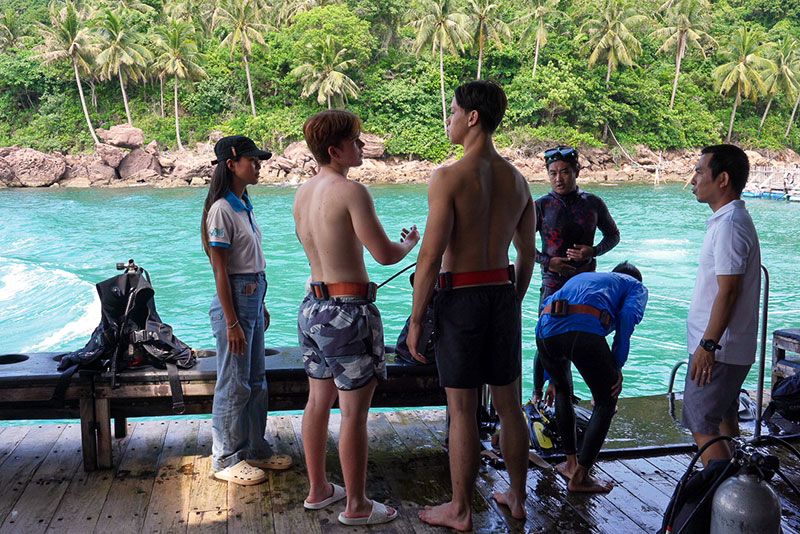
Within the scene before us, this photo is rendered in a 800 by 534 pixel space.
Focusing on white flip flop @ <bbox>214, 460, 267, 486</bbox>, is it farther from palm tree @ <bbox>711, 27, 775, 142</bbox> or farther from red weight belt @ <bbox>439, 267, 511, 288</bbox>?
palm tree @ <bbox>711, 27, 775, 142</bbox>

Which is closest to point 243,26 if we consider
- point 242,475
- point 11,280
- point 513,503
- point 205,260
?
point 205,260

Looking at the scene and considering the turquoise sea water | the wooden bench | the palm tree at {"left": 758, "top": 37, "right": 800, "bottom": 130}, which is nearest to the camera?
the wooden bench

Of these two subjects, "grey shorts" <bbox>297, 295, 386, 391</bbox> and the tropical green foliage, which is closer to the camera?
"grey shorts" <bbox>297, 295, 386, 391</bbox>

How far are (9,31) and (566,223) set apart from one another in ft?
163

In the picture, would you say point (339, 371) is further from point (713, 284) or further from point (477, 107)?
point (713, 284)

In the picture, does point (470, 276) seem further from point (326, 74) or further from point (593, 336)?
point (326, 74)

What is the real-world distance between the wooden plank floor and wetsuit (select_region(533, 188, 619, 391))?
1186 mm

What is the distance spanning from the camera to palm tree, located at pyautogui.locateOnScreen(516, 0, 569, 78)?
40.0m

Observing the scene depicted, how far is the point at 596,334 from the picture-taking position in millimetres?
2920

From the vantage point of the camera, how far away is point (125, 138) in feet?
111

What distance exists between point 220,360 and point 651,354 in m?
9.18

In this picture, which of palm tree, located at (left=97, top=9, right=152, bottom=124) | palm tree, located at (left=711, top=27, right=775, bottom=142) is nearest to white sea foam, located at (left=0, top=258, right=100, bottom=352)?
palm tree, located at (left=97, top=9, right=152, bottom=124)

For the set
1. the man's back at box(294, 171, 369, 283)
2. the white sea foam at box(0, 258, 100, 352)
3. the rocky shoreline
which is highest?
the man's back at box(294, 171, 369, 283)

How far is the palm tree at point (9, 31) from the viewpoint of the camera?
141 ft
